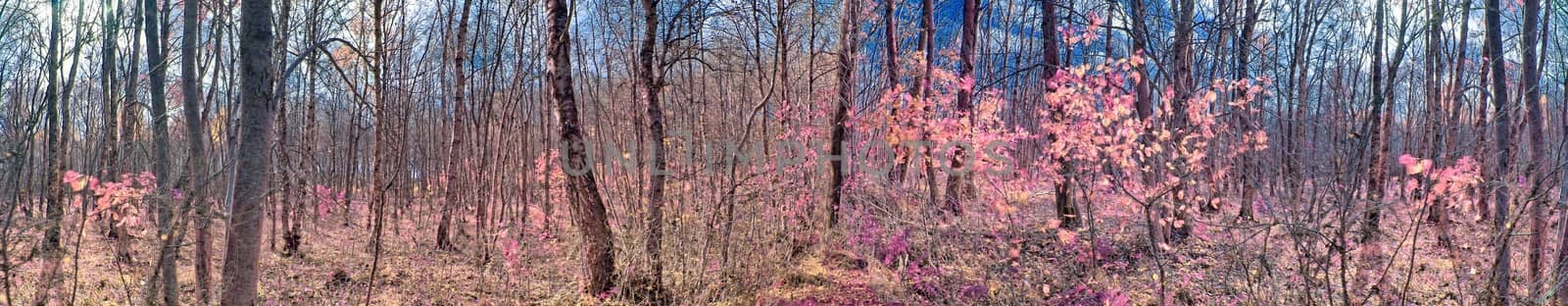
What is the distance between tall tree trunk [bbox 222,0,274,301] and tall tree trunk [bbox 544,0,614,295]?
71.9 inches

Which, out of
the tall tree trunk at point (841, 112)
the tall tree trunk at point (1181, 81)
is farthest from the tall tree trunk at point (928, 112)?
the tall tree trunk at point (1181, 81)

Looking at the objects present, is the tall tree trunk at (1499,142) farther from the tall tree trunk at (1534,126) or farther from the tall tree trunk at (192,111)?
the tall tree trunk at (192,111)

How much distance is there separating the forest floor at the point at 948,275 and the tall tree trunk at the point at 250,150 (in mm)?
2137

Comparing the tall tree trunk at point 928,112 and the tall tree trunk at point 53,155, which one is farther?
the tall tree trunk at point 928,112

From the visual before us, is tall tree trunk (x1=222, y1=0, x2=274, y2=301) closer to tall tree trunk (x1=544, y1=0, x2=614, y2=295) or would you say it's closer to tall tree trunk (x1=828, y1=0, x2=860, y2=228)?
tall tree trunk (x1=544, y1=0, x2=614, y2=295)

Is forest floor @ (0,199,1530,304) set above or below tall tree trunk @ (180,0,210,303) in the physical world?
below

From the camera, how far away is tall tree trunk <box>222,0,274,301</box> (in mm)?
2842

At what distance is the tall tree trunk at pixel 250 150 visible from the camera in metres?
2.84

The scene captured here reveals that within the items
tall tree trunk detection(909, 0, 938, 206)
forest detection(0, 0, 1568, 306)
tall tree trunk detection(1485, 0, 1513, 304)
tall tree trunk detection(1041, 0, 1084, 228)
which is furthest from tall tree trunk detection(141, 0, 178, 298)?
tall tree trunk detection(1041, 0, 1084, 228)

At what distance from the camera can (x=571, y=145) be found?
15.4ft

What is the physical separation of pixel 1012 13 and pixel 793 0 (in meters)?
7.22

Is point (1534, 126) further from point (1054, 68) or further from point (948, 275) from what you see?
point (1054, 68)

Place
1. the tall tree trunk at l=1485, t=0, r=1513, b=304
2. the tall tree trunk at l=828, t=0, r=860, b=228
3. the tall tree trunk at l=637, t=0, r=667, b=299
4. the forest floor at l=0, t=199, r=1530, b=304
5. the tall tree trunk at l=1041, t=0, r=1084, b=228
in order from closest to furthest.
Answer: the tall tree trunk at l=1485, t=0, r=1513, b=304, the tall tree trunk at l=637, t=0, r=667, b=299, the forest floor at l=0, t=199, r=1530, b=304, the tall tree trunk at l=828, t=0, r=860, b=228, the tall tree trunk at l=1041, t=0, r=1084, b=228

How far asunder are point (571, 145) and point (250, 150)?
196cm
